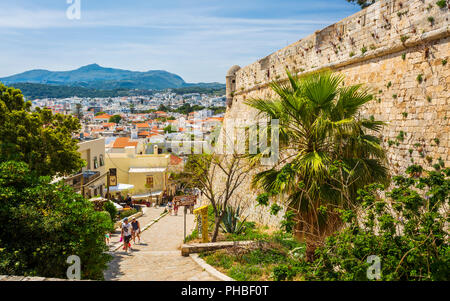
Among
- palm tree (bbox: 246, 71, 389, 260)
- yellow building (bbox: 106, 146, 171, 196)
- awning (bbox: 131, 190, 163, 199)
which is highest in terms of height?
palm tree (bbox: 246, 71, 389, 260)

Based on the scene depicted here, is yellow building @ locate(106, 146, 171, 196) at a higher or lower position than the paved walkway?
lower

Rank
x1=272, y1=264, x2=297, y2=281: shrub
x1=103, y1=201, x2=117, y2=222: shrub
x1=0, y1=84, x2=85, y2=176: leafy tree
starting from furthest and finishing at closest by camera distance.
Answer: x1=103, y1=201, x2=117, y2=222: shrub
x1=0, y1=84, x2=85, y2=176: leafy tree
x1=272, y1=264, x2=297, y2=281: shrub

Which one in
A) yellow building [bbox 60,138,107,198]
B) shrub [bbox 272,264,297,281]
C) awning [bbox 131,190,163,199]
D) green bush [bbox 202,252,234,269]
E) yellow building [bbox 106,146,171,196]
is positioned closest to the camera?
shrub [bbox 272,264,297,281]

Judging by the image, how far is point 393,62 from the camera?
7.88m

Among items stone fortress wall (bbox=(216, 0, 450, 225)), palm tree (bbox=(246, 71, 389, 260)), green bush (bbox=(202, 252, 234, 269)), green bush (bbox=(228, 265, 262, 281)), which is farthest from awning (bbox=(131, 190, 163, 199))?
palm tree (bbox=(246, 71, 389, 260))

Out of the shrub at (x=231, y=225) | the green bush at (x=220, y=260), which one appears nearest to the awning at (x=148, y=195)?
the shrub at (x=231, y=225)

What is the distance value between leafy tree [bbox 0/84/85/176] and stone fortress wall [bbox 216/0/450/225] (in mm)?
6925

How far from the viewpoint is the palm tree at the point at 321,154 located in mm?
5395

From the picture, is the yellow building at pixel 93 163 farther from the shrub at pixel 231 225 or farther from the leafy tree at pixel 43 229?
the leafy tree at pixel 43 229

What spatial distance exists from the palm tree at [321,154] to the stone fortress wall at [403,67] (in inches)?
50.5

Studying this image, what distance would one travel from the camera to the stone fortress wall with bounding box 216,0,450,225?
21.5 ft

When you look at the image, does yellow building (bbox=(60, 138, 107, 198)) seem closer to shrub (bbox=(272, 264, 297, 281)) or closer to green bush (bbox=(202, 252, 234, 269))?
green bush (bbox=(202, 252, 234, 269))
